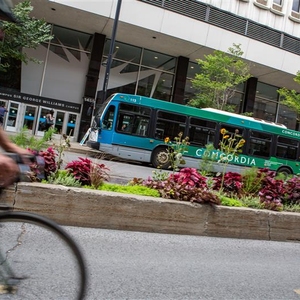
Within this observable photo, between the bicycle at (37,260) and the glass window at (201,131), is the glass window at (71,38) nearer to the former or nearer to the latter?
the glass window at (201,131)

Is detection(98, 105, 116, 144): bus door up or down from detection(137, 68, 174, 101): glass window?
down

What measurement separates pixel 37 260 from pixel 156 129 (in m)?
13.8

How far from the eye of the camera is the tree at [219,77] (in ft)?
71.1

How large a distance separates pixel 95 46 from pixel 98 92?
130 inches

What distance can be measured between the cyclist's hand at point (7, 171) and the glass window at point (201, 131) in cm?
1475

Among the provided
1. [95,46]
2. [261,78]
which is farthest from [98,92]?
[261,78]

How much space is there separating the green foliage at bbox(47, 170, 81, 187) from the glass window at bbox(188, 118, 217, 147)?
37.7ft

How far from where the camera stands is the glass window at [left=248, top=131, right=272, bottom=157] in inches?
705

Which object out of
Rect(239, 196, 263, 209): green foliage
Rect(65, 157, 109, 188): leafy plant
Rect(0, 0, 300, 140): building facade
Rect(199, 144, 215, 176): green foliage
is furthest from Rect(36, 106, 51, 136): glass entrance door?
Rect(239, 196, 263, 209): green foliage

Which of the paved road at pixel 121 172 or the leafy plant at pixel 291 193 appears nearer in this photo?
the leafy plant at pixel 291 193

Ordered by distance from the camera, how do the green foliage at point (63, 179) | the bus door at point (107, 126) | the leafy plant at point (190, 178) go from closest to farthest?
1. the green foliage at point (63, 179)
2. the leafy plant at point (190, 178)
3. the bus door at point (107, 126)

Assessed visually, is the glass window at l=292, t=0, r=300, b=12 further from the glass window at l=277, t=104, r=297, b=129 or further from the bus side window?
the bus side window

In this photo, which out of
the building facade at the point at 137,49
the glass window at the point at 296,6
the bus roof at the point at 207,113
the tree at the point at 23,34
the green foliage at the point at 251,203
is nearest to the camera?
the green foliage at the point at 251,203

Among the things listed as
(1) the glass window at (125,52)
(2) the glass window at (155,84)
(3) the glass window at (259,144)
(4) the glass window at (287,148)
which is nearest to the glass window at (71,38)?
(1) the glass window at (125,52)
